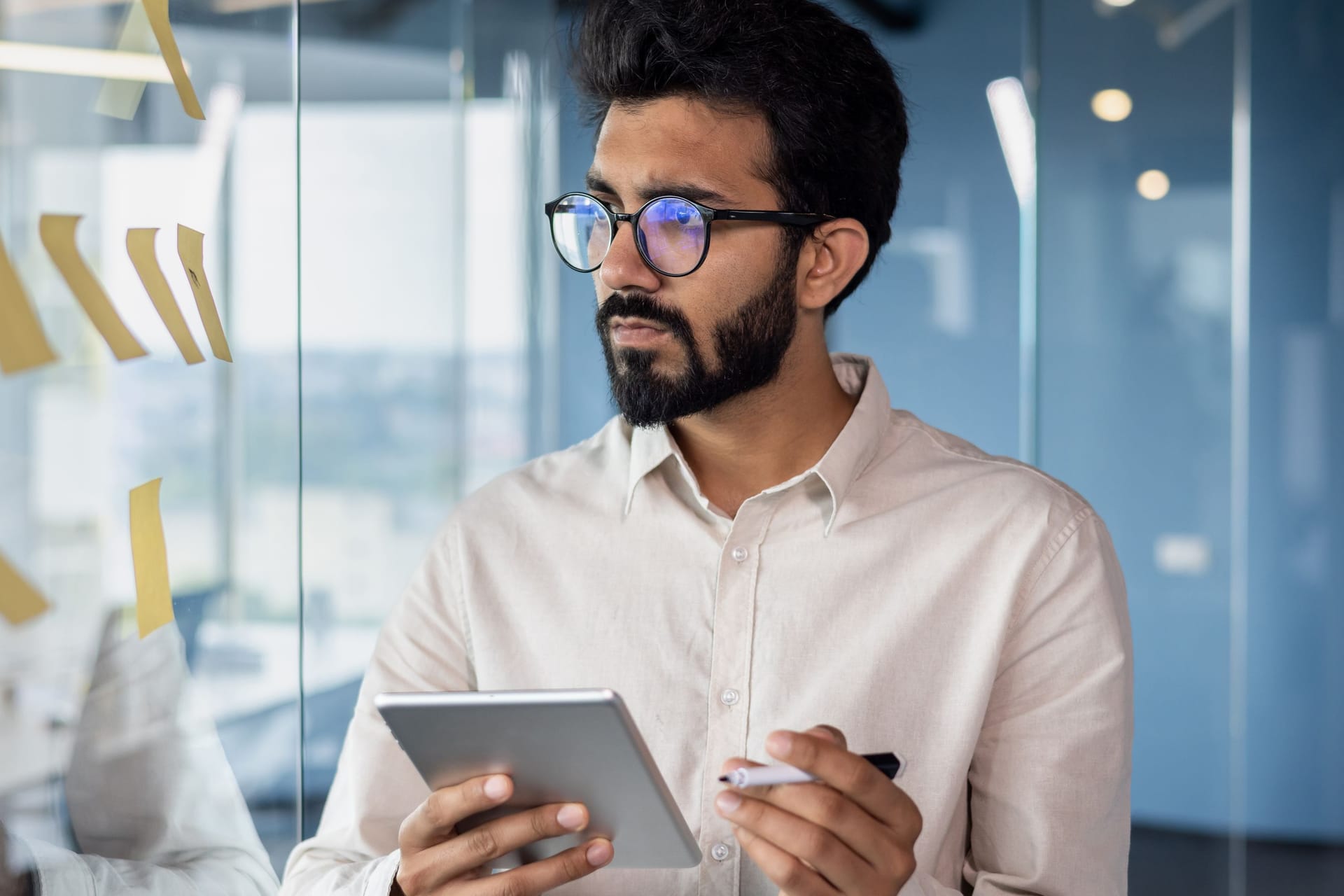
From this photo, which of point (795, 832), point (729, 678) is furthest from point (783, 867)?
point (729, 678)

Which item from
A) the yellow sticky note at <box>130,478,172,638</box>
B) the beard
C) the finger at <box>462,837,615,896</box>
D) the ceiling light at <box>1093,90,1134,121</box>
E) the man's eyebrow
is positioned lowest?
the finger at <box>462,837,615,896</box>

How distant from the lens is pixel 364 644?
11.3 ft

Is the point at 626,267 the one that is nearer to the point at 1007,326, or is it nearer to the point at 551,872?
the point at 551,872

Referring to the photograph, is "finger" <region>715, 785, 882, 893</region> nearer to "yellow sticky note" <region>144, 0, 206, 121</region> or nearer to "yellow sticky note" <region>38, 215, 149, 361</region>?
"yellow sticky note" <region>38, 215, 149, 361</region>

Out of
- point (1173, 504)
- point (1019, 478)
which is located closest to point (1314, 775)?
point (1173, 504)

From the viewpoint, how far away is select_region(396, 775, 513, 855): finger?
104cm

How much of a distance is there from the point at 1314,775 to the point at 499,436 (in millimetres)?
2410

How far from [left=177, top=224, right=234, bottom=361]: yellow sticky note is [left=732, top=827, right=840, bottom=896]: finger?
692 mm

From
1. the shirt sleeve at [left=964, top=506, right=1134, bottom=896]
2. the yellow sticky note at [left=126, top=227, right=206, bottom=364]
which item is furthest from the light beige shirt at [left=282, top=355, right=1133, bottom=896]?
the yellow sticky note at [left=126, top=227, right=206, bottom=364]

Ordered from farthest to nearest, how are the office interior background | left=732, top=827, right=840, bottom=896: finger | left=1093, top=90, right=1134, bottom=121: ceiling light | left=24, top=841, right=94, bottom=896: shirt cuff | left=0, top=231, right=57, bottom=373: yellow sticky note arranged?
left=1093, top=90, right=1134, bottom=121: ceiling light, the office interior background, left=732, top=827, right=840, bottom=896: finger, left=24, top=841, right=94, bottom=896: shirt cuff, left=0, top=231, right=57, bottom=373: yellow sticky note

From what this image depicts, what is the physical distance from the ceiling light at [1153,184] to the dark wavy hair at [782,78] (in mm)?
1595

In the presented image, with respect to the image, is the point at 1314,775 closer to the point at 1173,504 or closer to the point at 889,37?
the point at 1173,504

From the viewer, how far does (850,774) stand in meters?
1.01

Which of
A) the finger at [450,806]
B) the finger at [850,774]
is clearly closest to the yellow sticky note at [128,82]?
the finger at [450,806]
